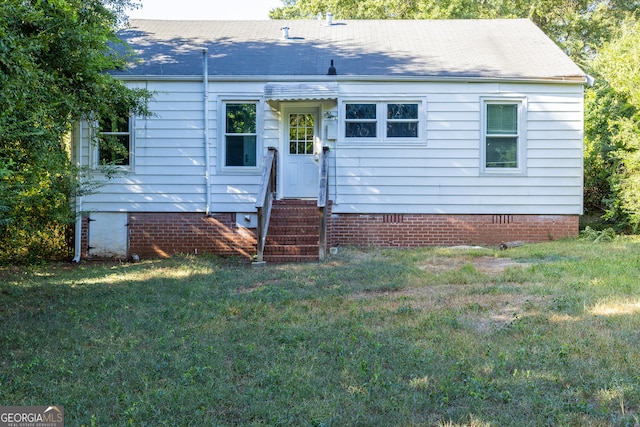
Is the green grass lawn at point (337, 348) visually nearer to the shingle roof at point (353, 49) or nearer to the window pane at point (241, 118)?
the window pane at point (241, 118)

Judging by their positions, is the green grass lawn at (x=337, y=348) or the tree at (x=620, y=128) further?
the tree at (x=620, y=128)

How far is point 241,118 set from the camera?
11.8m

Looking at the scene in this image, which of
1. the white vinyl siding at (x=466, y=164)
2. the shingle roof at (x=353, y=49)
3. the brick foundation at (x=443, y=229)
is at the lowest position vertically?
the brick foundation at (x=443, y=229)

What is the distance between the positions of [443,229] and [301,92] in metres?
3.83

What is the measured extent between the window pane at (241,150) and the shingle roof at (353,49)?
1.27 meters

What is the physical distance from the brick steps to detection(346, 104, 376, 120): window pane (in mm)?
1883

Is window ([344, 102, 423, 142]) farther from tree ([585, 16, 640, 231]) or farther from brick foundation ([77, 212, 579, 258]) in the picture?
tree ([585, 16, 640, 231])

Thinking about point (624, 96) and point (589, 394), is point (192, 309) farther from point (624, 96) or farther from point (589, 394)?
point (624, 96)

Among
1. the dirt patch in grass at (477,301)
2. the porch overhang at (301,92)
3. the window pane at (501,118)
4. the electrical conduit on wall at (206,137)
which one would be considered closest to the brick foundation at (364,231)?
the electrical conduit on wall at (206,137)

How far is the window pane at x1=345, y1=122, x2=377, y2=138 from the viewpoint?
38.2 ft

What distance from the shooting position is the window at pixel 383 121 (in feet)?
38.0

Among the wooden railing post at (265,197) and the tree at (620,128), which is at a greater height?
the tree at (620,128)

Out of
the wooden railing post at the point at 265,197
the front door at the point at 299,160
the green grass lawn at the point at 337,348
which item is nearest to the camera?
the green grass lawn at the point at 337,348

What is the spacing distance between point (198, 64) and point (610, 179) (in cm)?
877
